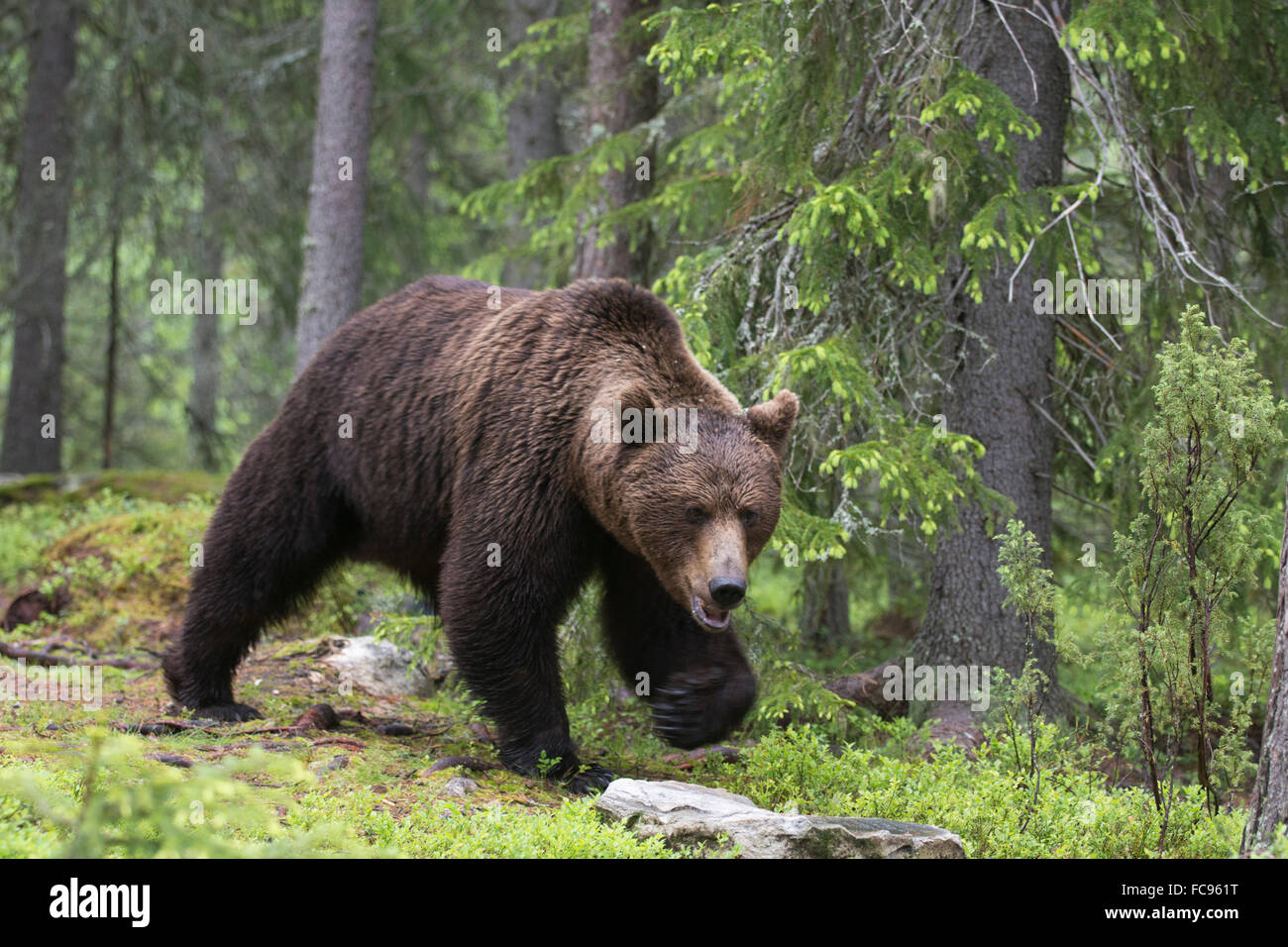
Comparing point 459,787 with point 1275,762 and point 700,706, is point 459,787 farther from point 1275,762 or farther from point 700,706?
point 1275,762

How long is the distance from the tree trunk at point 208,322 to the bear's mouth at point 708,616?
1037 cm

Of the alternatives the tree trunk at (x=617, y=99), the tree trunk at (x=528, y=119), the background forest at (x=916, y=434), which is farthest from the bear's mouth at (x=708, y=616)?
the tree trunk at (x=528, y=119)

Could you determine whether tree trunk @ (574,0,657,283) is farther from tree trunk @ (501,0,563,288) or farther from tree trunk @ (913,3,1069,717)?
tree trunk @ (501,0,563,288)

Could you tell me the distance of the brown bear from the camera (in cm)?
542

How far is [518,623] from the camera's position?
5.69 metres

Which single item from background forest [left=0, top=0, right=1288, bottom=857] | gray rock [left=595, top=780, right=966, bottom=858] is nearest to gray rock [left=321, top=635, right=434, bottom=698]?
background forest [left=0, top=0, right=1288, bottom=857]

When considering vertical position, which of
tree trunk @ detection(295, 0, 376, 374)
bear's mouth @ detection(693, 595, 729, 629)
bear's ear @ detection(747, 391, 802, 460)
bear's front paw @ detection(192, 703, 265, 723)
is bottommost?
bear's front paw @ detection(192, 703, 265, 723)

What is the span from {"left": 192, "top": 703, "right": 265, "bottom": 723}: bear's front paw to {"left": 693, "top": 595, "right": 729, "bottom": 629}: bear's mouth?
304 centimetres

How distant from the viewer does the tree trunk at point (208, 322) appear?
48.4ft

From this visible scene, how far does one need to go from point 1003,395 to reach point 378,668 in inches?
181

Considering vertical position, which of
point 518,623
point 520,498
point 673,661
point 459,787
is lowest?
point 459,787

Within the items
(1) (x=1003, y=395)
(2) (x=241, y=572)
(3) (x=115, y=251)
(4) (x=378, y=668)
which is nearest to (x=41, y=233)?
(3) (x=115, y=251)
